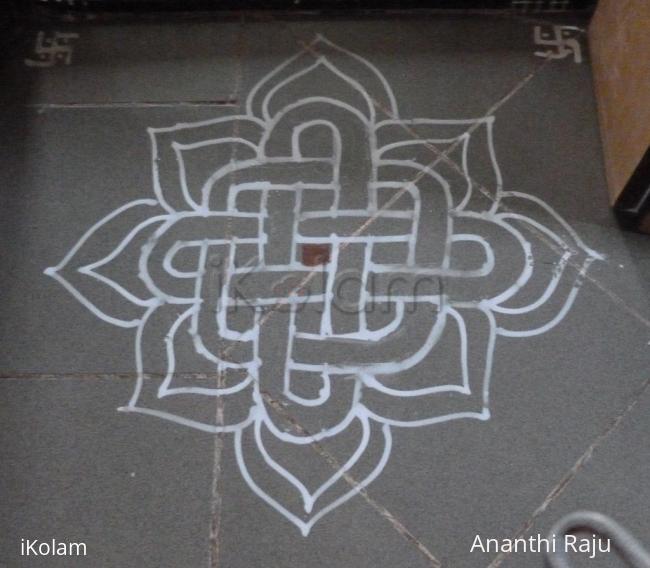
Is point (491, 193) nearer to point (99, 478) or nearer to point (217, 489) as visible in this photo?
point (217, 489)

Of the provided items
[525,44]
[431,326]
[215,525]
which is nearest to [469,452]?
[431,326]

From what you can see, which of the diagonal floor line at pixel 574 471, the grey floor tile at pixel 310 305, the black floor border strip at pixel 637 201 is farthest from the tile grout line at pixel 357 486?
the black floor border strip at pixel 637 201

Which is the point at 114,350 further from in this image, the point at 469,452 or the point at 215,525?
the point at 469,452

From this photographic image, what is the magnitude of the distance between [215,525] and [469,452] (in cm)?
47

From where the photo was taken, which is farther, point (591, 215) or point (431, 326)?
point (591, 215)

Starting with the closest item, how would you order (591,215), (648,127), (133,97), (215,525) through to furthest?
(215,525), (648,127), (591,215), (133,97)

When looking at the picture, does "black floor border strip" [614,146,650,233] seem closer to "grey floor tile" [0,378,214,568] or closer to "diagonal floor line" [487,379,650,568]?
"diagonal floor line" [487,379,650,568]

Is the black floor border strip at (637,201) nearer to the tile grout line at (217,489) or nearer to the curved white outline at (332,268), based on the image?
the curved white outline at (332,268)

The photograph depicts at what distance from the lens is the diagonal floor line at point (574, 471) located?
1.21 m

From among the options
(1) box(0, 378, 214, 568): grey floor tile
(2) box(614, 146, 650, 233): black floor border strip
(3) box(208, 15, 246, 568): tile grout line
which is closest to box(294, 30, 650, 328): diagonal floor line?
(2) box(614, 146, 650, 233): black floor border strip

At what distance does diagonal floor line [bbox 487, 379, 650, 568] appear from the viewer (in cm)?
121

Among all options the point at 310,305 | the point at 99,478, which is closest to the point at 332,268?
the point at 310,305

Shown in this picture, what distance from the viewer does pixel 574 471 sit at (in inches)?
49.2

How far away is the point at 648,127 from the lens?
1.33 m
